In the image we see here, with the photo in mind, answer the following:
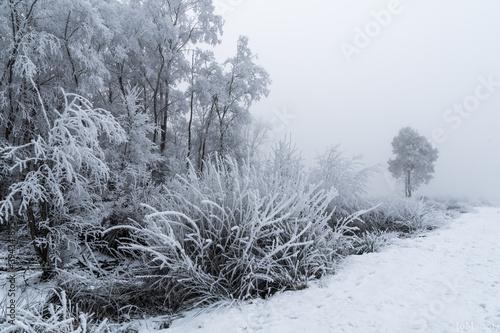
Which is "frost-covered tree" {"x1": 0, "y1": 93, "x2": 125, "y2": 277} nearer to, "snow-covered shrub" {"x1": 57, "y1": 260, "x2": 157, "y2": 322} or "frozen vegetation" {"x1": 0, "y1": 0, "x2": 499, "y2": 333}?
"frozen vegetation" {"x1": 0, "y1": 0, "x2": 499, "y2": 333}

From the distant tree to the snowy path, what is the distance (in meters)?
22.0

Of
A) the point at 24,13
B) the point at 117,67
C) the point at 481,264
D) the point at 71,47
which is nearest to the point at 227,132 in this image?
the point at 117,67

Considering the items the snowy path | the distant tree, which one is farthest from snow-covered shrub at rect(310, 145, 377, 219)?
the distant tree

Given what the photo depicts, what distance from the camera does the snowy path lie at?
1.68 meters

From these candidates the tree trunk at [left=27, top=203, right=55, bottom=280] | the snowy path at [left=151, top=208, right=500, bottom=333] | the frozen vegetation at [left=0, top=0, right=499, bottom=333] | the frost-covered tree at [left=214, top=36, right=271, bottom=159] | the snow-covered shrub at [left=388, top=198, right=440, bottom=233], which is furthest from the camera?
the frost-covered tree at [left=214, top=36, right=271, bottom=159]

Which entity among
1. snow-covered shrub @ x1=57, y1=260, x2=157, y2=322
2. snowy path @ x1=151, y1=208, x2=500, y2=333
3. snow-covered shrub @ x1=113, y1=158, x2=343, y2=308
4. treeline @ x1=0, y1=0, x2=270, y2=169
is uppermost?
treeline @ x1=0, y1=0, x2=270, y2=169

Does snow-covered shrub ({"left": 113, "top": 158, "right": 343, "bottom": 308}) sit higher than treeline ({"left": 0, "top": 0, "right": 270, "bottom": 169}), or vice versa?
treeline ({"left": 0, "top": 0, "right": 270, "bottom": 169})

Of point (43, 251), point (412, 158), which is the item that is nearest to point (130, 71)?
point (43, 251)

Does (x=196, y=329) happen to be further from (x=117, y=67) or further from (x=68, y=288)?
(x=117, y=67)

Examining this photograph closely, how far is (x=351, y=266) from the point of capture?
2.95 meters

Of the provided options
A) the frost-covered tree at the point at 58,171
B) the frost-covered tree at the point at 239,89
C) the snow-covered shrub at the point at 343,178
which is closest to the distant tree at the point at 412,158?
the frost-covered tree at the point at 239,89

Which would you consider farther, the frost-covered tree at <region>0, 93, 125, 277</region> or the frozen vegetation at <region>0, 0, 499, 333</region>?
the frost-covered tree at <region>0, 93, 125, 277</region>

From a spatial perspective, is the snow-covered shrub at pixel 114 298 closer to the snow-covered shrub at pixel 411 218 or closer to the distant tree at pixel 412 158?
the snow-covered shrub at pixel 411 218

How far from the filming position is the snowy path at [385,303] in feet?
5.53
